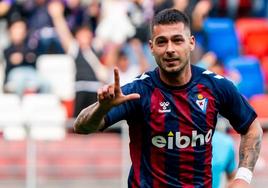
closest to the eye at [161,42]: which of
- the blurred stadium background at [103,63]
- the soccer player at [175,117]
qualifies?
the soccer player at [175,117]

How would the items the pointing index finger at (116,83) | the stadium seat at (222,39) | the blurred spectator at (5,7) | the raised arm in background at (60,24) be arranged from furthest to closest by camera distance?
the stadium seat at (222,39) < the blurred spectator at (5,7) < the raised arm in background at (60,24) < the pointing index finger at (116,83)

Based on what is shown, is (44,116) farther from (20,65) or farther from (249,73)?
(249,73)

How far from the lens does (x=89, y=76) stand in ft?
40.7

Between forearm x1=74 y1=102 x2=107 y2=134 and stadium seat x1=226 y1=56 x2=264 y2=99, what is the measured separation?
8.37 metres

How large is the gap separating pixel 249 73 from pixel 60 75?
2.84 m

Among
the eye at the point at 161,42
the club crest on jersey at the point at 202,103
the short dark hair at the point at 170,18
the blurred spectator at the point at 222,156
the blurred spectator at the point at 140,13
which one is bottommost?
the blurred spectator at the point at 222,156

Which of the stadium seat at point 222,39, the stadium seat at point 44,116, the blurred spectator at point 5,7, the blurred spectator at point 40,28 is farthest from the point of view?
the stadium seat at point 222,39

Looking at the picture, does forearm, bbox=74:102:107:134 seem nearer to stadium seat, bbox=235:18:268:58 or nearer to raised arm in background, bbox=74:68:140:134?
raised arm in background, bbox=74:68:140:134

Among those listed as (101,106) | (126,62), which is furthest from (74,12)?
(101,106)

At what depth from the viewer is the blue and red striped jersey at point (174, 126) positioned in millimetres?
5297

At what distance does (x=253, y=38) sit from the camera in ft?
48.7

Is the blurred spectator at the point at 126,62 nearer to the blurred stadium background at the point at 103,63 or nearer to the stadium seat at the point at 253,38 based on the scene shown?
the blurred stadium background at the point at 103,63

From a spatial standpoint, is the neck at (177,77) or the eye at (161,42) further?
the neck at (177,77)

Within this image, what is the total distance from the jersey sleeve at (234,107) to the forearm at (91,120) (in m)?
0.73
